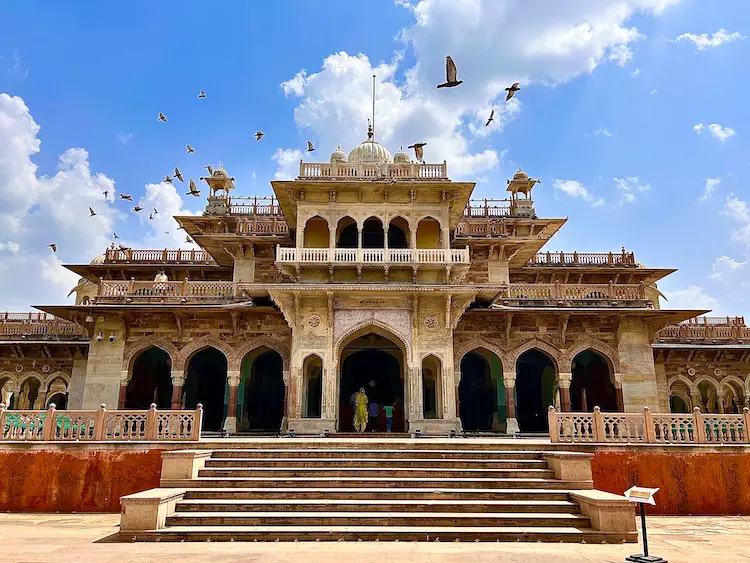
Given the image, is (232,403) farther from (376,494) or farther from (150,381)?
(376,494)

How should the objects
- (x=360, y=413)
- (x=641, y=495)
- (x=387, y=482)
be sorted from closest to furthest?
(x=641, y=495) < (x=387, y=482) < (x=360, y=413)

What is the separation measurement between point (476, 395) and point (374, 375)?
14.5ft

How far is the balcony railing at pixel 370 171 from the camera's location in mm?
20328

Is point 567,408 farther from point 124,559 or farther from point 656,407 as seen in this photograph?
point 124,559

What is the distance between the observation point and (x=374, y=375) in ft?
74.7

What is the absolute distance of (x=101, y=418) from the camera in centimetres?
1282

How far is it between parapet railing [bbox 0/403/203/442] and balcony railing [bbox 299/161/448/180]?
10281 millimetres

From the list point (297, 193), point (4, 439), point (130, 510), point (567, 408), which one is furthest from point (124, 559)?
point (567, 408)

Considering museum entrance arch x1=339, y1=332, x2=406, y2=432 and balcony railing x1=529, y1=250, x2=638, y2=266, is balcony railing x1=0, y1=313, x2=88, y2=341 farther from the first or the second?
balcony railing x1=529, y1=250, x2=638, y2=266

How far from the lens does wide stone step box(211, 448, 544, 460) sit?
11.8m

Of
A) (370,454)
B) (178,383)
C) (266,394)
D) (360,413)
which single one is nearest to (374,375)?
(360,413)

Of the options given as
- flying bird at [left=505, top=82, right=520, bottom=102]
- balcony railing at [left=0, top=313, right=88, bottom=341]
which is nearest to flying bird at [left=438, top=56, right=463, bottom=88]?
flying bird at [left=505, top=82, right=520, bottom=102]

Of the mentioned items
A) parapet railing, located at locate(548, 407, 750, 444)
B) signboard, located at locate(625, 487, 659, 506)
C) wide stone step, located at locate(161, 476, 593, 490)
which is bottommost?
wide stone step, located at locate(161, 476, 593, 490)

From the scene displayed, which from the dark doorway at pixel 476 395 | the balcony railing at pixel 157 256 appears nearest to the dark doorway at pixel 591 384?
the dark doorway at pixel 476 395
